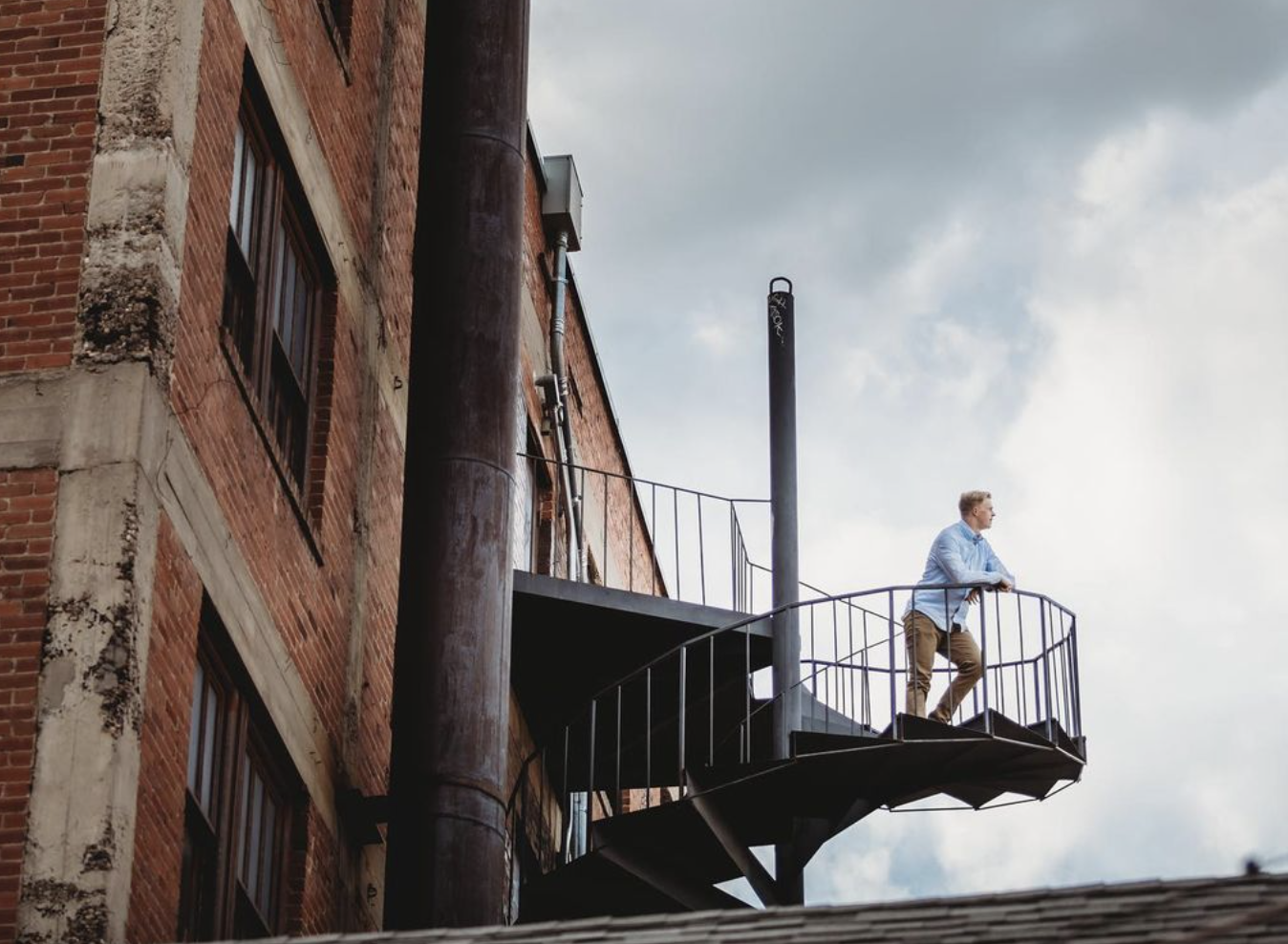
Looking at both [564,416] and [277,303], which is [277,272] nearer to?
[277,303]

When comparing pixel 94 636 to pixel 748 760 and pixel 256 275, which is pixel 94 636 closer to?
pixel 256 275

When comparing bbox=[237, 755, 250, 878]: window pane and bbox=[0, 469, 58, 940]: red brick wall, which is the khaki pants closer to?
bbox=[237, 755, 250, 878]: window pane

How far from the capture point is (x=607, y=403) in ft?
82.8

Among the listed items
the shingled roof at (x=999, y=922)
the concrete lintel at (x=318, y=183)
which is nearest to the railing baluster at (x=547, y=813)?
the concrete lintel at (x=318, y=183)

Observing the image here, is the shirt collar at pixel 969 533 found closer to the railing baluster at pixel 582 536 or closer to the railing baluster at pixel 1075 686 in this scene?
the railing baluster at pixel 1075 686

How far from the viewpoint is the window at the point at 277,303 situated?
13.1 meters

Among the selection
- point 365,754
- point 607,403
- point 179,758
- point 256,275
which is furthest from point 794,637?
point 607,403

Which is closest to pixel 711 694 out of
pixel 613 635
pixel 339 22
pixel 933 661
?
pixel 933 661

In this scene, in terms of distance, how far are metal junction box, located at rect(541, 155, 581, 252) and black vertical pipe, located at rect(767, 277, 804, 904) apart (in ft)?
12.5

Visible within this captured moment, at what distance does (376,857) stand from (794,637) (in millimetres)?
3485

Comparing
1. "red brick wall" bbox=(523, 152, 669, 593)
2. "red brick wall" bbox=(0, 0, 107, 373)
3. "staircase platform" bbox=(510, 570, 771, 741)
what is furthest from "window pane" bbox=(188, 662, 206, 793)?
"red brick wall" bbox=(523, 152, 669, 593)

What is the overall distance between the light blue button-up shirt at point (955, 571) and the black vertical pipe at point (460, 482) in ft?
9.78

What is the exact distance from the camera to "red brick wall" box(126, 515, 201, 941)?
34.3ft

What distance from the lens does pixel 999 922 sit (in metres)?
8.40
